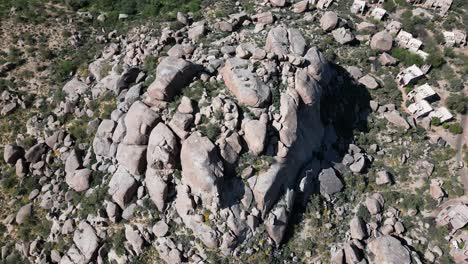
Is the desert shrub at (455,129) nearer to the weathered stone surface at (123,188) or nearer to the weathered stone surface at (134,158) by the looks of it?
the weathered stone surface at (134,158)

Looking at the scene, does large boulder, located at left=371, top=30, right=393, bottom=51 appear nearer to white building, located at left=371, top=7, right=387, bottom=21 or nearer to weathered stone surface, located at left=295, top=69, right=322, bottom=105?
white building, located at left=371, top=7, right=387, bottom=21

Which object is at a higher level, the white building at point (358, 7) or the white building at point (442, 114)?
the white building at point (358, 7)

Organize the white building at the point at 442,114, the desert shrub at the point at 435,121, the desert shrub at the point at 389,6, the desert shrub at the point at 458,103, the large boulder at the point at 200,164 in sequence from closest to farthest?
A: the large boulder at the point at 200,164 < the white building at the point at 442,114 < the desert shrub at the point at 435,121 < the desert shrub at the point at 458,103 < the desert shrub at the point at 389,6

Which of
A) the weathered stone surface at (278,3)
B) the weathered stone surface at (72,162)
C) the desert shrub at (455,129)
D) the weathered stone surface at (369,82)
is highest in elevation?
the weathered stone surface at (278,3)

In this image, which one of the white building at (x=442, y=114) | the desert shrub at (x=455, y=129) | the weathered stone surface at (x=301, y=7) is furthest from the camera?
the weathered stone surface at (x=301, y=7)

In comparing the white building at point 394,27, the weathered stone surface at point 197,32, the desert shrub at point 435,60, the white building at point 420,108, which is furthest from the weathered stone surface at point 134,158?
the desert shrub at point 435,60

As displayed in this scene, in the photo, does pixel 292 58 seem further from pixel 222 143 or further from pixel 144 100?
pixel 144 100
